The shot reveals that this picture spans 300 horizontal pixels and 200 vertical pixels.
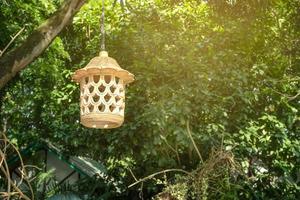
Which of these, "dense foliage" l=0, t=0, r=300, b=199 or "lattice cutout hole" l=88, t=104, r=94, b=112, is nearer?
"lattice cutout hole" l=88, t=104, r=94, b=112

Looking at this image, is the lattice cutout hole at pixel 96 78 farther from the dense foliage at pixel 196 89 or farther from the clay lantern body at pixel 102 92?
the dense foliage at pixel 196 89

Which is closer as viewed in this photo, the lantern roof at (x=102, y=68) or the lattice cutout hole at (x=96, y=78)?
the lantern roof at (x=102, y=68)

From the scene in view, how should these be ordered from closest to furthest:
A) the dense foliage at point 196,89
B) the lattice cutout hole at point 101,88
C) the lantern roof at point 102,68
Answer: the lantern roof at point 102,68, the lattice cutout hole at point 101,88, the dense foliage at point 196,89

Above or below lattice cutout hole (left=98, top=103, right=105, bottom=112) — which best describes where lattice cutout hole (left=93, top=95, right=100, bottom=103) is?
above

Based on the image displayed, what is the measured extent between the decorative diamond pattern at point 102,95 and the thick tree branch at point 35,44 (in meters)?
0.53

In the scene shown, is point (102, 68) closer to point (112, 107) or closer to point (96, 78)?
point (96, 78)

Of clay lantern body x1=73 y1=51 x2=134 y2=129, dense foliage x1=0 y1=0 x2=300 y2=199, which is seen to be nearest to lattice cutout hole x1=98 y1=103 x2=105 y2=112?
clay lantern body x1=73 y1=51 x2=134 y2=129

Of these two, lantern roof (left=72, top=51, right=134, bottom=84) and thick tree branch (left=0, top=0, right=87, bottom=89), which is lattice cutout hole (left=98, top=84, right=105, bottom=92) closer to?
lantern roof (left=72, top=51, right=134, bottom=84)

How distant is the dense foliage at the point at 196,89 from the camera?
7949 mm

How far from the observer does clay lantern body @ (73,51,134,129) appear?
13.6 ft

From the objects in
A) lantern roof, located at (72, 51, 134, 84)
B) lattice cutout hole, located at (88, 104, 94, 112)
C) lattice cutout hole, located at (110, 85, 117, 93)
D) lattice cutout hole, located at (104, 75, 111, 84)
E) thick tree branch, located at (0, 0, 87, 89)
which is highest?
thick tree branch, located at (0, 0, 87, 89)

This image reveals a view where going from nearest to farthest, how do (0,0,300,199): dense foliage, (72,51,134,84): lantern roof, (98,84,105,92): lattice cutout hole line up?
Answer: (72,51,134,84): lantern roof
(98,84,105,92): lattice cutout hole
(0,0,300,199): dense foliage

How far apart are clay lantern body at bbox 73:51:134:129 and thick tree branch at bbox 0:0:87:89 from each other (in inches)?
18.1

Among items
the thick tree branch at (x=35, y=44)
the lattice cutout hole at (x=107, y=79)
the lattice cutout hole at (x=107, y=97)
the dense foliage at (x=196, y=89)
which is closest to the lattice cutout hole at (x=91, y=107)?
the lattice cutout hole at (x=107, y=97)
